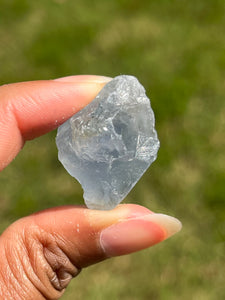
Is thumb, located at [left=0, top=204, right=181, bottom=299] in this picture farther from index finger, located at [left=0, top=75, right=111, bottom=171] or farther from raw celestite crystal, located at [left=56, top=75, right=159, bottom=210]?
index finger, located at [left=0, top=75, right=111, bottom=171]

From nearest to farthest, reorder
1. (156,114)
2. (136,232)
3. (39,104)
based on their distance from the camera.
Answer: (136,232) → (39,104) → (156,114)

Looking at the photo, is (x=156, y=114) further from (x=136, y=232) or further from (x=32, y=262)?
(x=32, y=262)

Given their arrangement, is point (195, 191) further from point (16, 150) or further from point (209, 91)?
point (16, 150)

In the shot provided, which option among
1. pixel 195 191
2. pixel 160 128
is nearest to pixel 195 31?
pixel 160 128

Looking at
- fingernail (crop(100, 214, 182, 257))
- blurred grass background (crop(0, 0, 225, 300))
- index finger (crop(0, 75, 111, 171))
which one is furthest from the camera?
blurred grass background (crop(0, 0, 225, 300))

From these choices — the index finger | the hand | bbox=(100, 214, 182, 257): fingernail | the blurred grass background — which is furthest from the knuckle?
the blurred grass background

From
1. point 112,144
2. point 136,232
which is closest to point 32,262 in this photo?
point 136,232
